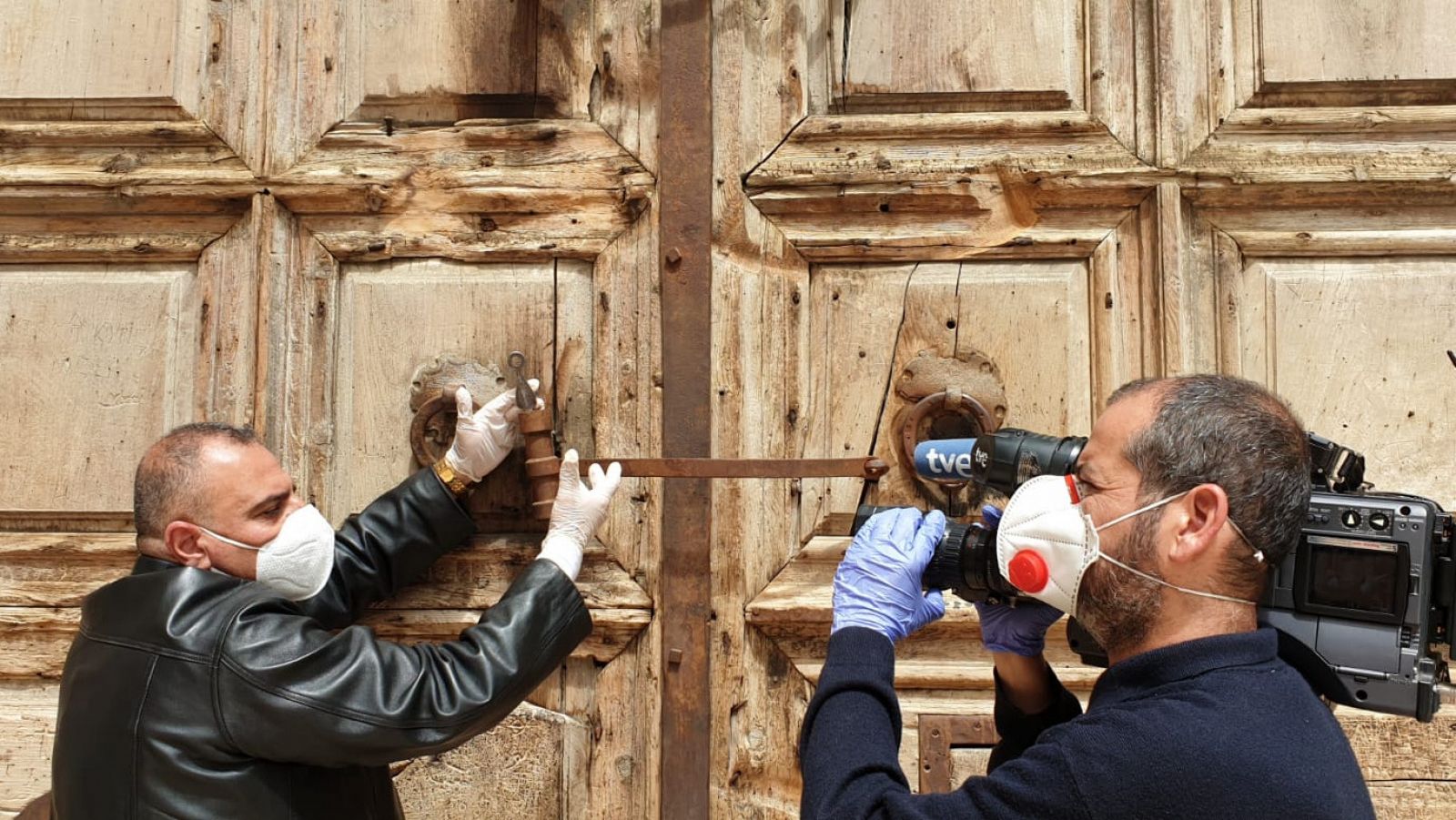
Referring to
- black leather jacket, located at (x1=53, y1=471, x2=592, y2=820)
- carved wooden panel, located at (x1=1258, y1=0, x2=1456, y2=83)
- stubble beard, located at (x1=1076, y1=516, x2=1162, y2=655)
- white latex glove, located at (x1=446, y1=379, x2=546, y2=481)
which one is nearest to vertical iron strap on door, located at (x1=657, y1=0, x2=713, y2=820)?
white latex glove, located at (x1=446, y1=379, x2=546, y2=481)

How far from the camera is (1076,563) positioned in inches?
55.6

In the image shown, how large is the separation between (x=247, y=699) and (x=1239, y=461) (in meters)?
1.39

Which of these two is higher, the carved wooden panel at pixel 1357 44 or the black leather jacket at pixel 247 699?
the carved wooden panel at pixel 1357 44

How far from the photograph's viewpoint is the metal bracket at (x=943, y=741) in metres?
2.08

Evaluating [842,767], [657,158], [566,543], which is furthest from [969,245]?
[842,767]

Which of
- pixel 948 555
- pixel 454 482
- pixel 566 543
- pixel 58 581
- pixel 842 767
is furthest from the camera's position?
pixel 58 581

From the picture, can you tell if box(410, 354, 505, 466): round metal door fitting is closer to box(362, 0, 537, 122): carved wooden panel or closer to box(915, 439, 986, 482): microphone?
box(362, 0, 537, 122): carved wooden panel

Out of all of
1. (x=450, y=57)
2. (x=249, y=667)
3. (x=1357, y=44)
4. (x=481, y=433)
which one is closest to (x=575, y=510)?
(x=481, y=433)

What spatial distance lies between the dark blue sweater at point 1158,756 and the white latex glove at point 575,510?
66 cm

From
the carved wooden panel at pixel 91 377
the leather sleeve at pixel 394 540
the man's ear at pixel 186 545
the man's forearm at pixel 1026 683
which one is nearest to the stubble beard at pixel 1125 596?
the man's forearm at pixel 1026 683

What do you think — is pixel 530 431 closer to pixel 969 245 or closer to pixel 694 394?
pixel 694 394

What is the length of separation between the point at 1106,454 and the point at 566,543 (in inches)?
37.3

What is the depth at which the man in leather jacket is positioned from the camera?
1.63m

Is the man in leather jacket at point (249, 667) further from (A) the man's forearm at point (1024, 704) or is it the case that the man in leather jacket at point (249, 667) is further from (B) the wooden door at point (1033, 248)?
(A) the man's forearm at point (1024, 704)
